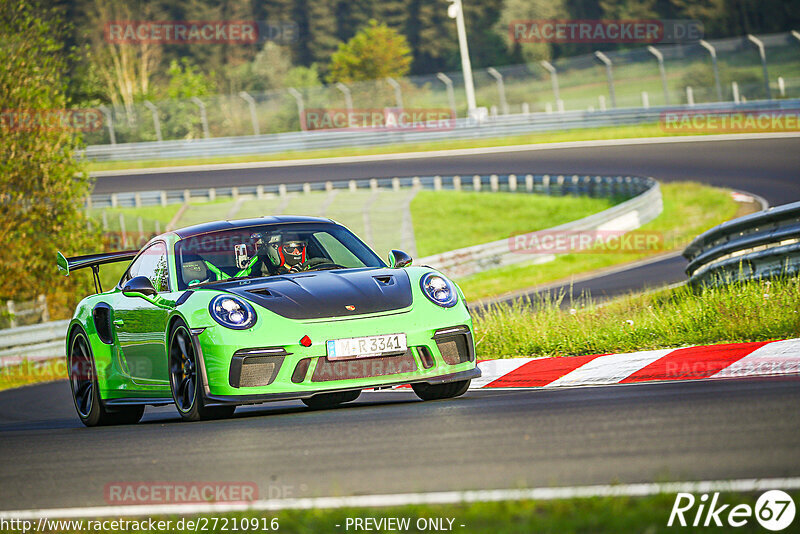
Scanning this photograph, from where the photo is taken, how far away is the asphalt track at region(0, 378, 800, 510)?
169 inches

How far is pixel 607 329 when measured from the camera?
8.86 meters

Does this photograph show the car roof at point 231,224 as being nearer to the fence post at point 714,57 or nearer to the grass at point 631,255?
the grass at point 631,255

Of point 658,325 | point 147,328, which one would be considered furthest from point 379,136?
point 147,328

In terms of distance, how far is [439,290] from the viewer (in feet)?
24.2

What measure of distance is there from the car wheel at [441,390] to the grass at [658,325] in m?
1.56

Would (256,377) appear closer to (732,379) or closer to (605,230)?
(732,379)

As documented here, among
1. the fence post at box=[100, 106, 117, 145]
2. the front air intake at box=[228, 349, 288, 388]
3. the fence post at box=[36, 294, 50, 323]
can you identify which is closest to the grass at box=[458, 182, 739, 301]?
the fence post at box=[36, 294, 50, 323]

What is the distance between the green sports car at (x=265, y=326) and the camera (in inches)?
266

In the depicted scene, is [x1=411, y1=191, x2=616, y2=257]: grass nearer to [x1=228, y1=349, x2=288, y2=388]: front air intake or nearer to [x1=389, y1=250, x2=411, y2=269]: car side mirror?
[x1=389, y1=250, x2=411, y2=269]: car side mirror

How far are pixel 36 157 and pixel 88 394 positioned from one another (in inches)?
566

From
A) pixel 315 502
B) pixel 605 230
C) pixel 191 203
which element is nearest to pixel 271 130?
pixel 191 203

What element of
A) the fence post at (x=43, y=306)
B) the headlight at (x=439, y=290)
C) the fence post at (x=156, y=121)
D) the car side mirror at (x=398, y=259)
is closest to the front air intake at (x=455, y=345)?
the headlight at (x=439, y=290)

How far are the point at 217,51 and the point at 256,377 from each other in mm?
90581

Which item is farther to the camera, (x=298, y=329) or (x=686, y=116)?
(x=686, y=116)
